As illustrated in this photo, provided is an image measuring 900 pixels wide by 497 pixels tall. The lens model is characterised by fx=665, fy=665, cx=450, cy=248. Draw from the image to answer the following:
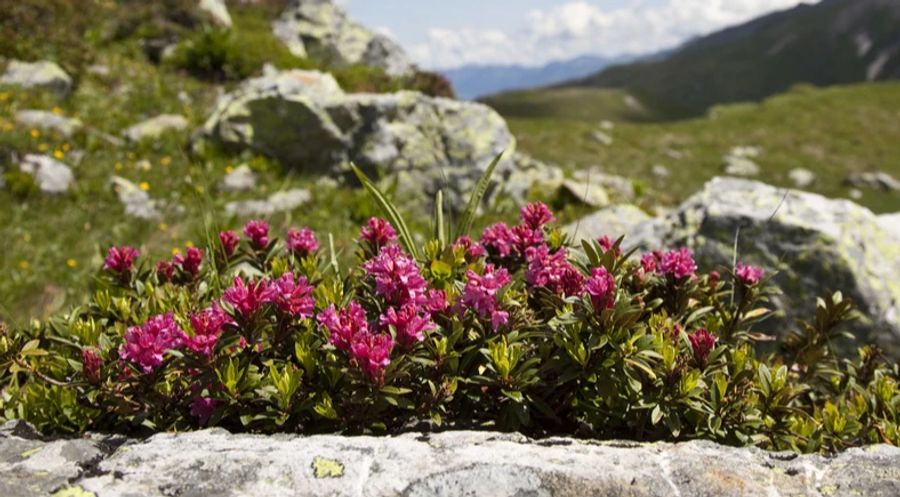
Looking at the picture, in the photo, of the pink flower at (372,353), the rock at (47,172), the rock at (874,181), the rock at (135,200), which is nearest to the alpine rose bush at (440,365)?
the pink flower at (372,353)

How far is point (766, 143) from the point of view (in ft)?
212

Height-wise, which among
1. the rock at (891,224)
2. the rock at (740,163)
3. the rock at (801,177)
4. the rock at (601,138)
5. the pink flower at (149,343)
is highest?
the pink flower at (149,343)

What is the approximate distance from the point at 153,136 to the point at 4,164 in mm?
3365

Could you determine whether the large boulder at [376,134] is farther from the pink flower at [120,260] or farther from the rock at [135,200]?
the pink flower at [120,260]

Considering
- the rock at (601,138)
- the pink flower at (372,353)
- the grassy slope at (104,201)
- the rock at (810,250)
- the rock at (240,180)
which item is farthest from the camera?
the rock at (601,138)

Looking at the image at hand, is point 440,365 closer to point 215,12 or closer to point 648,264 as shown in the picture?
point 648,264

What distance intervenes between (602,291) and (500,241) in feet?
4.34

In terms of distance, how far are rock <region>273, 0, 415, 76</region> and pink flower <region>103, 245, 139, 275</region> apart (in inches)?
969

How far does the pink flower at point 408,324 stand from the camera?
3150 millimetres

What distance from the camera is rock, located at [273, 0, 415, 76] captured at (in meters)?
29.1

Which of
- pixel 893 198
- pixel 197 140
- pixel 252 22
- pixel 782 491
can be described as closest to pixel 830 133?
Answer: pixel 893 198

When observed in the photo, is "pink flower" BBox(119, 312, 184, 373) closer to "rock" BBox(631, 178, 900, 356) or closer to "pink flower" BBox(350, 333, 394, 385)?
"pink flower" BBox(350, 333, 394, 385)

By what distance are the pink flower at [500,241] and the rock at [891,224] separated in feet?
17.2

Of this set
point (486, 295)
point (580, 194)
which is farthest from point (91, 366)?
point (580, 194)
